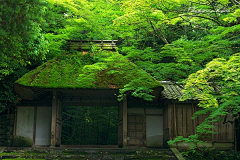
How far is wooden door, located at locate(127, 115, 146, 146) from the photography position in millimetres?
12859

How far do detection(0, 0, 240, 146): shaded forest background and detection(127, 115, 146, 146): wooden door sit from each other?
2219 mm

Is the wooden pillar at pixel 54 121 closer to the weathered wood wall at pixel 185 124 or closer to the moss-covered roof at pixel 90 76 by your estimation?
the moss-covered roof at pixel 90 76

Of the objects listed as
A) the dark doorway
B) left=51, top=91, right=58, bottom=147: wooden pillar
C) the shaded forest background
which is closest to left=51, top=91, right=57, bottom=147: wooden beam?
left=51, top=91, right=58, bottom=147: wooden pillar

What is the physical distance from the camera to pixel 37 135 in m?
12.6

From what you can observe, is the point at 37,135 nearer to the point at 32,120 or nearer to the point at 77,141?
the point at 32,120

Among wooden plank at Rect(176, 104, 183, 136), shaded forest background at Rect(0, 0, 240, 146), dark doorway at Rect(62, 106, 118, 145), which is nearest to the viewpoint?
shaded forest background at Rect(0, 0, 240, 146)

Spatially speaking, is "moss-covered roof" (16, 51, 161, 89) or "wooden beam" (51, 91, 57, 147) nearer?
"moss-covered roof" (16, 51, 161, 89)

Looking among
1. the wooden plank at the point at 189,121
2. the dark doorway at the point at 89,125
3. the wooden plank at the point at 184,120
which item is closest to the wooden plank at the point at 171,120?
the wooden plank at the point at 184,120

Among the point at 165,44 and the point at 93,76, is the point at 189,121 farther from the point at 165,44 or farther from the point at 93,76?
the point at 93,76

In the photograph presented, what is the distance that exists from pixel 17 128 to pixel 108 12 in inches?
295

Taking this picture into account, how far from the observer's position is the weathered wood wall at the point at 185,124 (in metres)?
11.8

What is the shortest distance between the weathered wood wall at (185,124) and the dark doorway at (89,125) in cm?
875

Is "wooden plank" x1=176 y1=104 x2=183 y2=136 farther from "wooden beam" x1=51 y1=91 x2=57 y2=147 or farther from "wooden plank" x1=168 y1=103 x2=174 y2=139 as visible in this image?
"wooden beam" x1=51 y1=91 x2=57 y2=147

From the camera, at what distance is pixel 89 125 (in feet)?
69.3
